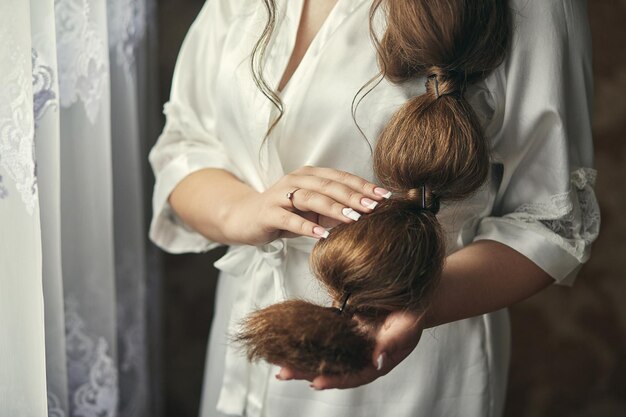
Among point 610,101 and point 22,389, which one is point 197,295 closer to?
point 22,389

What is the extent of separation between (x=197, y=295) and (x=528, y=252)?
1.05 meters

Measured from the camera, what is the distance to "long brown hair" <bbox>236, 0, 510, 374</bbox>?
24.2 inches

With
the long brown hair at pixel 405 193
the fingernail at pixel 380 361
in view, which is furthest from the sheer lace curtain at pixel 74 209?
the fingernail at pixel 380 361

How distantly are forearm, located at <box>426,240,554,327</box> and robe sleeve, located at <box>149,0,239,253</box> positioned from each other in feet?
1.19

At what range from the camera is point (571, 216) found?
2.82 ft

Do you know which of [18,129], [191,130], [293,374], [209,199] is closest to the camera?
[293,374]

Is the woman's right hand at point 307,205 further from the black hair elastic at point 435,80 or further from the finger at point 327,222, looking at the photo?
the black hair elastic at point 435,80

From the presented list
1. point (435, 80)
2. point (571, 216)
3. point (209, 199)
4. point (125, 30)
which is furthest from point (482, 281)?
point (125, 30)

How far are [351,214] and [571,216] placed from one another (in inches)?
12.6

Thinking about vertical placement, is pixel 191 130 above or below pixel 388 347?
above

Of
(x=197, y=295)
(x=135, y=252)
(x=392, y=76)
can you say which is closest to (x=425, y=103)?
(x=392, y=76)

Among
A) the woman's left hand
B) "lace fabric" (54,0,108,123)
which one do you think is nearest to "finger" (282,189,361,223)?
the woman's left hand

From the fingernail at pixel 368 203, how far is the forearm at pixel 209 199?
239 mm

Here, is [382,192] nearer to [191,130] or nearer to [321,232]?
[321,232]
